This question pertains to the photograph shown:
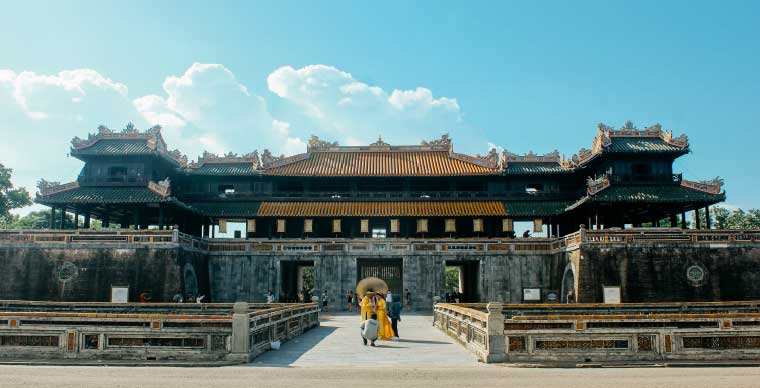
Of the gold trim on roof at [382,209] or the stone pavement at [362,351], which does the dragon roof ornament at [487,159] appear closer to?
the gold trim on roof at [382,209]

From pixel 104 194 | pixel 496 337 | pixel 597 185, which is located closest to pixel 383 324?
pixel 496 337

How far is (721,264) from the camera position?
36.7m

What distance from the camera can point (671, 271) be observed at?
36531mm

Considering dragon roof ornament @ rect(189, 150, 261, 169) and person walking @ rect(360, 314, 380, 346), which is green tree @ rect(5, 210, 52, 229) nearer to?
dragon roof ornament @ rect(189, 150, 261, 169)

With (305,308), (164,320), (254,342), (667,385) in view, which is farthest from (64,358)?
(667,385)

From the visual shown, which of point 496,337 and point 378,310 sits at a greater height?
point 378,310

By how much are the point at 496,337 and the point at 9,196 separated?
191ft

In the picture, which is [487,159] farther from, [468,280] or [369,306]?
[369,306]

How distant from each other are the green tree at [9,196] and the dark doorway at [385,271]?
3663cm

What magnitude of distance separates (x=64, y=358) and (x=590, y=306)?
62.6 ft

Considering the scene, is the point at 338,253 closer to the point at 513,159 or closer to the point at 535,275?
the point at 535,275

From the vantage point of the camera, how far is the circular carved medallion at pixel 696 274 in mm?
36469

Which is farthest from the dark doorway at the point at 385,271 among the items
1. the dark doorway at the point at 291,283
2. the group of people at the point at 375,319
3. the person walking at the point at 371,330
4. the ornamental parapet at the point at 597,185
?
the person walking at the point at 371,330

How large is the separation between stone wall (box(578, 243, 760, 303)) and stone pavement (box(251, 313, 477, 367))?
13.6 m
